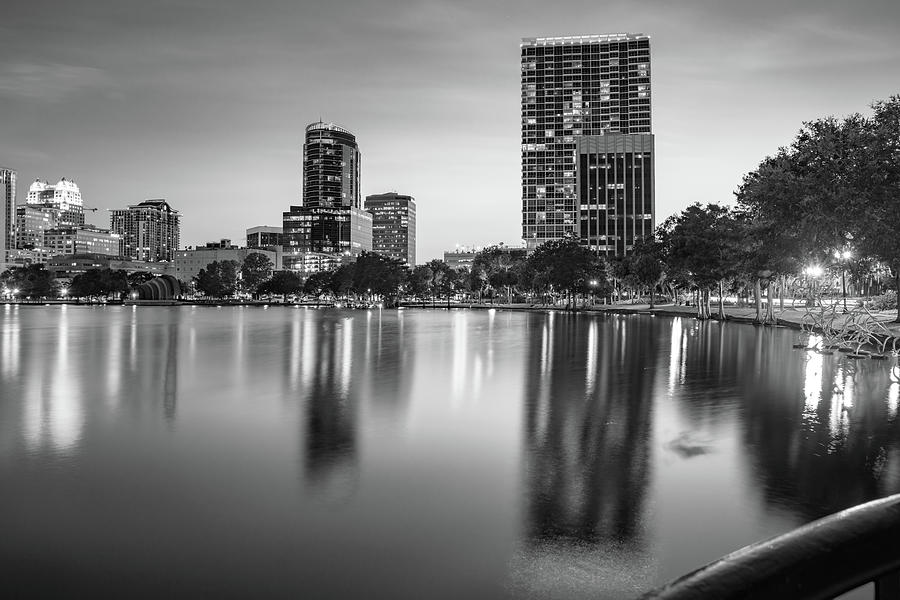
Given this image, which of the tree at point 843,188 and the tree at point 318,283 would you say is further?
→ the tree at point 318,283

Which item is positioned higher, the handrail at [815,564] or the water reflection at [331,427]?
the handrail at [815,564]

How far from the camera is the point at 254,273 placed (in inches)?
7544

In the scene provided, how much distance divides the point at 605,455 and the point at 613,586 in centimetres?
531

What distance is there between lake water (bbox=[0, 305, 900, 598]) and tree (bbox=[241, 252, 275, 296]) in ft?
570

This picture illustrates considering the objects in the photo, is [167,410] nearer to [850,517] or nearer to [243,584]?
[243,584]

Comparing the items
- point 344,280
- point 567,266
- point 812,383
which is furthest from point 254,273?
point 812,383

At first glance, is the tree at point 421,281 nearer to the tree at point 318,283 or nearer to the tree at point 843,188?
the tree at point 318,283

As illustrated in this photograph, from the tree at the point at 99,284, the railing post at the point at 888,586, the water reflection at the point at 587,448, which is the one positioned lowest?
the water reflection at the point at 587,448

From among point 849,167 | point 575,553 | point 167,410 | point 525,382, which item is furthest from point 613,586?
point 849,167

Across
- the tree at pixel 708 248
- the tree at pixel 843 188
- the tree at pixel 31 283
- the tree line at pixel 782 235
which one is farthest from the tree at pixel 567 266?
the tree at pixel 31 283

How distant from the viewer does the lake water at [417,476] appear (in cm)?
664

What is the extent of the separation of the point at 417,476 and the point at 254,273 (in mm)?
189487

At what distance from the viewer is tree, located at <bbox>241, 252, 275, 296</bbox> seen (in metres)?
191

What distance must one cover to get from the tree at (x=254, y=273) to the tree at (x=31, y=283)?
5037 centimetres
